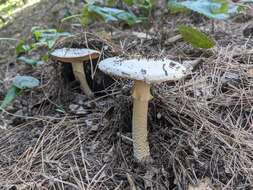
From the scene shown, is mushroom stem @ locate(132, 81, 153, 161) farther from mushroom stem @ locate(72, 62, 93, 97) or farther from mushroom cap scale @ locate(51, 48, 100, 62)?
mushroom stem @ locate(72, 62, 93, 97)

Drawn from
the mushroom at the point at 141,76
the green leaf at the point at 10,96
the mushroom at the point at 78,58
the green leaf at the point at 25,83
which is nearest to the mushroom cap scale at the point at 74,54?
the mushroom at the point at 78,58

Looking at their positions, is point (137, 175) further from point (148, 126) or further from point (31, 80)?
point (31, 80)

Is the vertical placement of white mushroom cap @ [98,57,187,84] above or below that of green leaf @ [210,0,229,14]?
above

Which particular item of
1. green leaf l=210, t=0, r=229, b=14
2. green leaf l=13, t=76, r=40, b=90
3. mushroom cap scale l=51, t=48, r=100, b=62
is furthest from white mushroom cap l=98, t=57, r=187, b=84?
green leaf l=210, t=0, r=229, b=14

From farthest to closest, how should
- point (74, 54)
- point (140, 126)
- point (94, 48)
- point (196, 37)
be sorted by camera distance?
point (94, 48), point (196, 37), point (74, 54), point (140, 126)

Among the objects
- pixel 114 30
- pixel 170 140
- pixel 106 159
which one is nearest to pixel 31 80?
pixel 106 159

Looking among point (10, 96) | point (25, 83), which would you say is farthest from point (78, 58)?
point (10, 96)

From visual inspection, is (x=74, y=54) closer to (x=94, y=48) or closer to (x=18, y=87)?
(x=94, y=48)
